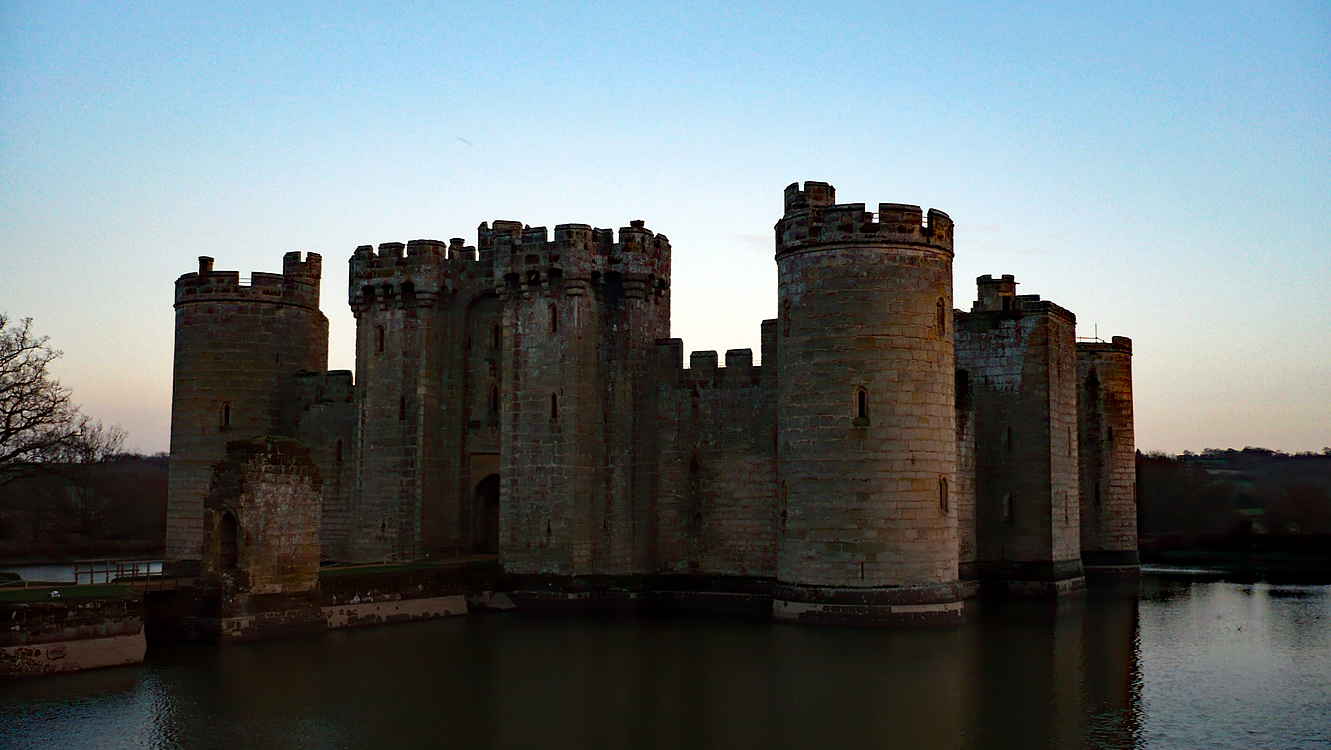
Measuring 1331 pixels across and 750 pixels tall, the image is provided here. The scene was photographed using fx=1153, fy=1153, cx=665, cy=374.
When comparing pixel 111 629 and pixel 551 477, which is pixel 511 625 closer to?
pixel 551 477

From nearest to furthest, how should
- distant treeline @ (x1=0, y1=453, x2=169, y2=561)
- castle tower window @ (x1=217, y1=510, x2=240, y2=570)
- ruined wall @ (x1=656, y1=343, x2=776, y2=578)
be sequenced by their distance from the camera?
castle tower window @ (x1=217, y1=510, x2=240, y2=570) < ruined wall @ (x1=656, y1=343, x2=776, y2=578) < distant treeline @ (x1=0, y1=453, x2=169, y2=561)

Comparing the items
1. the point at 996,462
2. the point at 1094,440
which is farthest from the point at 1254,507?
the point at 996,462

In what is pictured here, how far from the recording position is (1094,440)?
51469 millimetres

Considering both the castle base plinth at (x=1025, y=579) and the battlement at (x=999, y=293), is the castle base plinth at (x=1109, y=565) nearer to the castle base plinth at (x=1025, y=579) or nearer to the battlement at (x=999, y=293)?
the castle base plinth at (x=1025, y=579)

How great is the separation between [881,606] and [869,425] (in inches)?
199

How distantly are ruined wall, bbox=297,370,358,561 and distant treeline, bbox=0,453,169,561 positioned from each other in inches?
1046

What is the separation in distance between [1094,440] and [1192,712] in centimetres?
3014

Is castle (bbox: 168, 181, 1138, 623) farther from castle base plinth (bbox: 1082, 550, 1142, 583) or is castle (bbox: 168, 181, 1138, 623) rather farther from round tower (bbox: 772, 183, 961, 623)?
castle base plinth (bbox: 1082, 550, 1142, 583)

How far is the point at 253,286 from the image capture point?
45.3 metres

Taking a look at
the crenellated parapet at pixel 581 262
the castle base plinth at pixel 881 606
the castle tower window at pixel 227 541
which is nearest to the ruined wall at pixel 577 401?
the crenellated parapet at pixel 581 262

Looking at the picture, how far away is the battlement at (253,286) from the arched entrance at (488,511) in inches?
448

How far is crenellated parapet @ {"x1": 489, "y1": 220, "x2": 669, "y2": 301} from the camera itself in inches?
1526

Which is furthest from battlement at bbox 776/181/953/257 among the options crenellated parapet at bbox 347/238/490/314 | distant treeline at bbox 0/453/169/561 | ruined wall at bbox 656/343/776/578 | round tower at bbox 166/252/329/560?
distant treeline at bbox 0/453/169/561

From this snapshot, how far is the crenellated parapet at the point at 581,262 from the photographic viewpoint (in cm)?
3875
